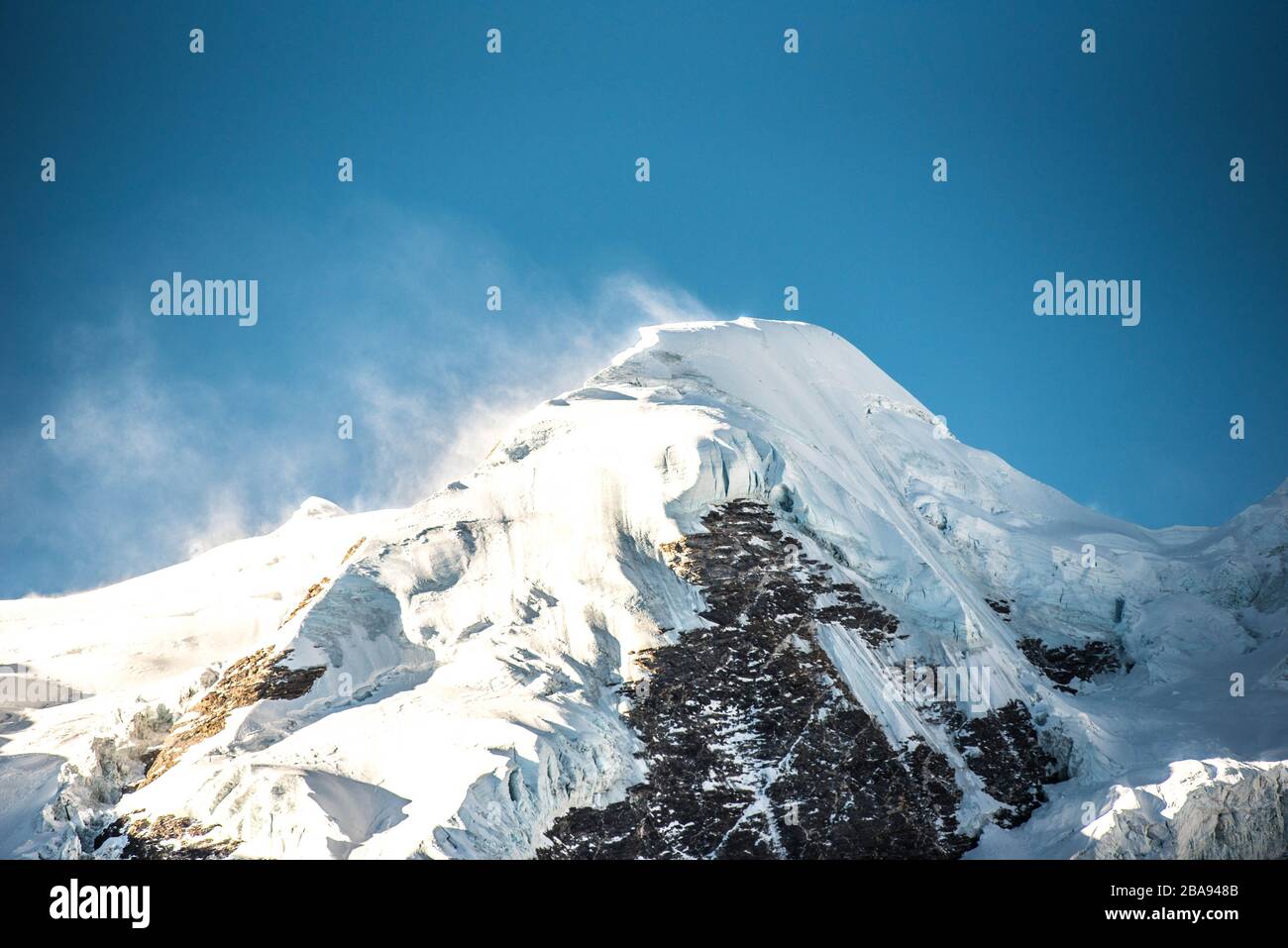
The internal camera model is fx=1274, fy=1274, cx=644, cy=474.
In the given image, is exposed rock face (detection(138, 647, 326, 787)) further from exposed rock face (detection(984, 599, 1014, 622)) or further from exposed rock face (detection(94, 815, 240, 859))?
exposed rock face (detection(984, 599, 1014, 622))

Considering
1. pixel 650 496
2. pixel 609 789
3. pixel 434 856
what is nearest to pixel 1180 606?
pixel 650 496

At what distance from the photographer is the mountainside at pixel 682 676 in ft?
118

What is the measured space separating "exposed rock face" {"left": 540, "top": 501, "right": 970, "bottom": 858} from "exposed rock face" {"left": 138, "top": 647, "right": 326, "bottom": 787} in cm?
1049

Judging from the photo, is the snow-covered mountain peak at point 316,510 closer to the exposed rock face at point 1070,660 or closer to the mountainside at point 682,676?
the mountainside at point 682,676

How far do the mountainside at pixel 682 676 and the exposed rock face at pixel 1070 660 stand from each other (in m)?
0.13

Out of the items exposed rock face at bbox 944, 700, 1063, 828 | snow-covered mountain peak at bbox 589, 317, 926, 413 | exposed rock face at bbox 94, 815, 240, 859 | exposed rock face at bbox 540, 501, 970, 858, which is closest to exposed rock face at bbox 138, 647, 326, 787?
exposed rock face at bbox 94, 815, 240, 859

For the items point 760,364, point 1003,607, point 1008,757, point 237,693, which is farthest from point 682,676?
point 760,364

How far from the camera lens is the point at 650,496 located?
43875 millimetres
